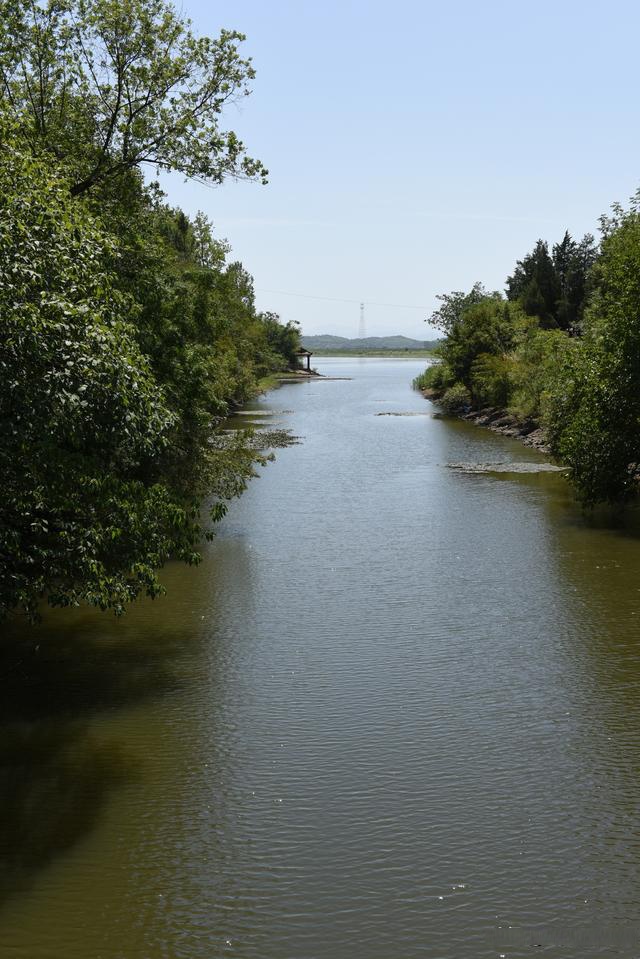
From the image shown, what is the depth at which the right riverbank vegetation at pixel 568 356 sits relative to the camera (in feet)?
91.6

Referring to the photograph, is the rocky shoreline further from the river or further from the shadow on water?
the shadow on water

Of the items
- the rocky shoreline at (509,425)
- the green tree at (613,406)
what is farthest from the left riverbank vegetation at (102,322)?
the rocky shoreline at (509,425)

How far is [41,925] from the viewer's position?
30.7 ft

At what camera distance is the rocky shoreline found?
167ft

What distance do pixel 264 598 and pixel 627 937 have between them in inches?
512

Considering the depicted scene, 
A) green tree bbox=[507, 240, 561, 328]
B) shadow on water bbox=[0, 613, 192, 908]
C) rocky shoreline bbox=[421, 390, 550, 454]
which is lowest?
shadow on water bbox=[0, 613, 192, 908]

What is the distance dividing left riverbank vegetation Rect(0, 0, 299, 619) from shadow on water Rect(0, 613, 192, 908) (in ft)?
3.83

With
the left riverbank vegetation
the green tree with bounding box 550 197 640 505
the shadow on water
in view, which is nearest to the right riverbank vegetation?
the green tree with bounding box 550 197 640 505

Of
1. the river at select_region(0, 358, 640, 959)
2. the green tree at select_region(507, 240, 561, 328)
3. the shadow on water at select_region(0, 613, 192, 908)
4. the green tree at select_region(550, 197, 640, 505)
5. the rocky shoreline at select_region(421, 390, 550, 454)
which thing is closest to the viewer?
the river at select_region(0, 358, 640, 959)

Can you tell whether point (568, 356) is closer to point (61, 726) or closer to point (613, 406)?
point (613, 406)

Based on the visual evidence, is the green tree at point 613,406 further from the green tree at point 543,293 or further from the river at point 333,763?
the green tree at point 543,293

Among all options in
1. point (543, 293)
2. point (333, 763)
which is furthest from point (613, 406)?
point (543, 293)

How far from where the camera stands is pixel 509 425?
5916 centimetres

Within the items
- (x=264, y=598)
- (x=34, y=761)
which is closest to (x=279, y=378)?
(x=264, y=598)
